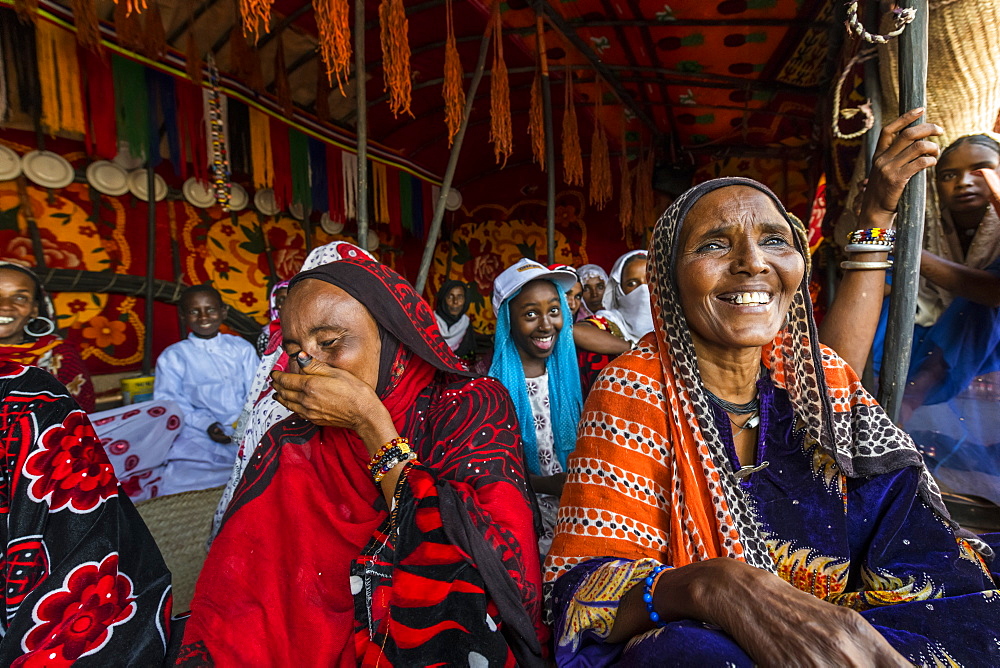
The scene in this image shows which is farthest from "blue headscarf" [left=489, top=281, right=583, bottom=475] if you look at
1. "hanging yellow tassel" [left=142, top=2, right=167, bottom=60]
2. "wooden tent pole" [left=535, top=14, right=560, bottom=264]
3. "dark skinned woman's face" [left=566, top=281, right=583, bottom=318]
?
"hanging yellow tassel" [left=142, top=2, right=167, bottom=60]

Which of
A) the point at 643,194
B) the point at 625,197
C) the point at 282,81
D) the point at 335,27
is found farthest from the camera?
the point at 643,194

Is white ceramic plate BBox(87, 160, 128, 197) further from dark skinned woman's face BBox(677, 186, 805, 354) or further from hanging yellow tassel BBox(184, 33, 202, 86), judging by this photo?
dark skinned woman's face BBox(677, 186, 805, 354)

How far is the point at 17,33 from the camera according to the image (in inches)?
142

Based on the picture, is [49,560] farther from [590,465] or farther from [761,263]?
[761,263]

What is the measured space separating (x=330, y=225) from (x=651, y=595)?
6327mm

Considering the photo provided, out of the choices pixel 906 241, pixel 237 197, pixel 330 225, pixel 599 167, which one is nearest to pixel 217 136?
pixel 237 197

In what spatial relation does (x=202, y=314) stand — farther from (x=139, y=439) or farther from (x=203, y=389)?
(x=139, y=439)

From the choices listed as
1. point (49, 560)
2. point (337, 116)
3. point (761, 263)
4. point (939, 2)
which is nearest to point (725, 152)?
point (337, 116)

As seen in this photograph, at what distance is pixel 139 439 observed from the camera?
3502 millimetres

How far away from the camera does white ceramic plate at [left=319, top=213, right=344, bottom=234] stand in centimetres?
651

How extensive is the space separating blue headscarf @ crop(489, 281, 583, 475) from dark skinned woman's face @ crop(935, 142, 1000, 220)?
5.43 ft

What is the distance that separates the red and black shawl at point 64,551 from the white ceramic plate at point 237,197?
14.6 feet

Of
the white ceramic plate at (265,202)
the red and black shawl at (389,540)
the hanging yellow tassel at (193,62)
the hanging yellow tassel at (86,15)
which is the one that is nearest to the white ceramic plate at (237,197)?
the white ceramic plate at (265,202)

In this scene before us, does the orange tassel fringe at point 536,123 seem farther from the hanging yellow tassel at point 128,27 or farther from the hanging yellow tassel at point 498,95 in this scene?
the hanging yellow tassel at point 128,27
